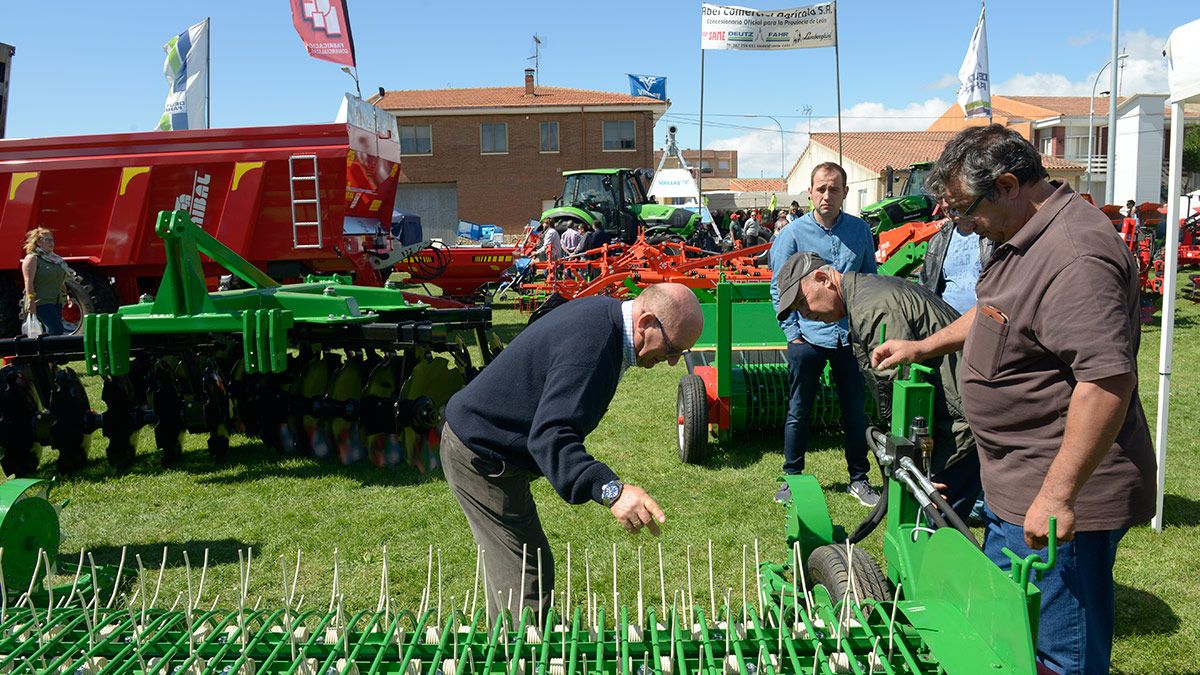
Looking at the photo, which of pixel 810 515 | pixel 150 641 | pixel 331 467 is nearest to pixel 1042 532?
pixel 810 515

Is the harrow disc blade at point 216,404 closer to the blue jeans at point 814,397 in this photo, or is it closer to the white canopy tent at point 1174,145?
the blue jeans at point 814,397

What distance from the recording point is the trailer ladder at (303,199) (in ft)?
27.6

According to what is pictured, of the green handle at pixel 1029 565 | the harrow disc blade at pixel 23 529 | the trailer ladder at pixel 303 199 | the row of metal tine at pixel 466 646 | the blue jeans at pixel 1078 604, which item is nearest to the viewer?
the green handle at pixel 1029 565

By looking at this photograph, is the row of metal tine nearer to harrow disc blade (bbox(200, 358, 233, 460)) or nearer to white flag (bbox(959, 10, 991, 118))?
harrow disc blade (bbox(200, 358, 233, 460))

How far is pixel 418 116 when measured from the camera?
125ft

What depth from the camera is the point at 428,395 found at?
5.89 m

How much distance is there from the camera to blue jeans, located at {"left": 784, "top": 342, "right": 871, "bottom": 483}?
4750mm

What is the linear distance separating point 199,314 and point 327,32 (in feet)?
24.2

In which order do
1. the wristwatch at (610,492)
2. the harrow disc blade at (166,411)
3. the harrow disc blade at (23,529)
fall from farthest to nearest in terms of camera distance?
the harrow disc blade at (166,411)
the harrow disc blade at (23,529)
the wristwatch at (610,492)

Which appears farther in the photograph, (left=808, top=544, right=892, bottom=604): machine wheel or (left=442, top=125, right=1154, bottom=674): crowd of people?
(left=808, top=544, right=892, bottom=604): machine wheel

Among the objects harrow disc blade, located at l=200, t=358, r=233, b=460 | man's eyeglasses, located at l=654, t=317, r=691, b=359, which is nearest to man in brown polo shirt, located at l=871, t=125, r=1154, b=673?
man's eyeglasses, located at l=654, t=317, r=691, b=359

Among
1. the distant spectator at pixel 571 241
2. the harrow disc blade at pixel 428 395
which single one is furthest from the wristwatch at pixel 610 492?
the distant spectator at pixel 571 241

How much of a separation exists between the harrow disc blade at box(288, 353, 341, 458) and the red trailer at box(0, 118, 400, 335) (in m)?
2.53

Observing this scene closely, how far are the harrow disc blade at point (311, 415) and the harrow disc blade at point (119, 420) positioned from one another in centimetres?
100
